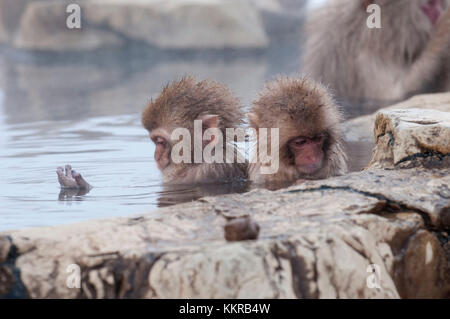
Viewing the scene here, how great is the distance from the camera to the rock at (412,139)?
301 centimetres

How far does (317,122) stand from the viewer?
3.75 m

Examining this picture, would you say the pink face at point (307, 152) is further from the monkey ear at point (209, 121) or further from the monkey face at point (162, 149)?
the monkey face at point (162, 149)

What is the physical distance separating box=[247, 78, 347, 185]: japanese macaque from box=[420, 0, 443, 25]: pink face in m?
2.77

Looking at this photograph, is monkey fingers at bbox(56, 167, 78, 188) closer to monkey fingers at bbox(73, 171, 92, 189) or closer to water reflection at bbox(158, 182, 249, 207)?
monkey fingers at bbox(73, 171, 92, 189)

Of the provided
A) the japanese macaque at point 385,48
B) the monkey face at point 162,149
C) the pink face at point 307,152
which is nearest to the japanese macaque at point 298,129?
the pink face at point 307,152

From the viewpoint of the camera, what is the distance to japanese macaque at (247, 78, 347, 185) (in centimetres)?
374

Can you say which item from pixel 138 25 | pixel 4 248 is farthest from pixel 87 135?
pixel 138 25

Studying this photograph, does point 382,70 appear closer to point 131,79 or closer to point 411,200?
point 411,200

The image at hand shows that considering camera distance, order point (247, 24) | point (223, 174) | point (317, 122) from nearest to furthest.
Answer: point (317, 122)
point (223, 174)
point (247, 24)

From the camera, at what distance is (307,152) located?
3811mm

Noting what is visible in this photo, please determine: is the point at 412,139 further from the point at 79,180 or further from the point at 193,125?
the point at 79,180
